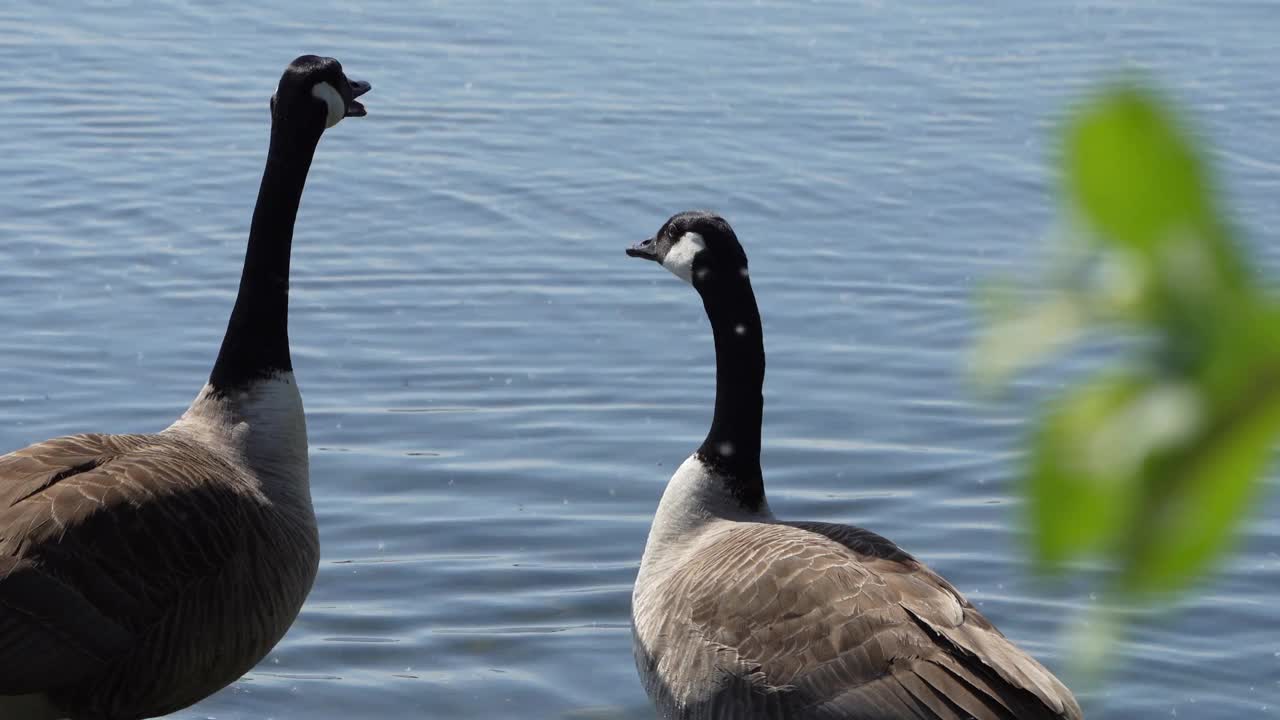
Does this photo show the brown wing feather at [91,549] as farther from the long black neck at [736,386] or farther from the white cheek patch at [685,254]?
the white cheek patch at [685,254]

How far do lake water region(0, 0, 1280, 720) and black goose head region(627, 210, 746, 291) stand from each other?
1.57 metres

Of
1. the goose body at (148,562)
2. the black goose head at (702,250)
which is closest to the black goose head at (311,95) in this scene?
the goose body at (148,562)

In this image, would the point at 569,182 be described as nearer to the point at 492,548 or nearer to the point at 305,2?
the point at 492,548

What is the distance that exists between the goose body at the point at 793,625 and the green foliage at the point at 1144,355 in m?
4.96

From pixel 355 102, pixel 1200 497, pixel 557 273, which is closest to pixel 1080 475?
pixel 1200 497

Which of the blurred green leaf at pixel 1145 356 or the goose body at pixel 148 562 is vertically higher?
the blurred green leaf at pixel 1145 356

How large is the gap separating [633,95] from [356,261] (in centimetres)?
594

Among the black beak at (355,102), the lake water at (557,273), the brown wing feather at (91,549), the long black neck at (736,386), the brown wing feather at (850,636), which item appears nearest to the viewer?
the brown wing feather at (850,636)

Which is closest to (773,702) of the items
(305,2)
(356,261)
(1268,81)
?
(356,261)

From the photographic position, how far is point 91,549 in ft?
18.6

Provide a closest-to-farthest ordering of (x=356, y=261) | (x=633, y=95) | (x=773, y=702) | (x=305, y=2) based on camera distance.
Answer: (x=773, y=702)
(x=356, y=261)
(x=633, y=95)
(x=305, y=2)

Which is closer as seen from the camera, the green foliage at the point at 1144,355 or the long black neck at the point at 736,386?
the green foliage at the point at 1144,355

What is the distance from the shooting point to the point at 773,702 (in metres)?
5.50

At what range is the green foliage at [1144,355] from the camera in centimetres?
32
